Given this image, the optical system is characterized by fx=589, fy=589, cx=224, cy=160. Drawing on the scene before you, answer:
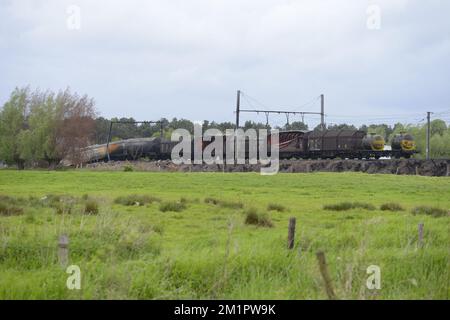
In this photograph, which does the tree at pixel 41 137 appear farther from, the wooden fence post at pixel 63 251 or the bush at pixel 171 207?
the wooden fence post at pixel 63 251

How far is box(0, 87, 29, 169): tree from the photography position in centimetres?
7169

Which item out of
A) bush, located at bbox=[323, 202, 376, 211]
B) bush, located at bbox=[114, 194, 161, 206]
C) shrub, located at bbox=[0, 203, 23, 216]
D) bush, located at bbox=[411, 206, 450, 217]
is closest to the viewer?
shrub, located at bbox=[0, 203, 23, 216]

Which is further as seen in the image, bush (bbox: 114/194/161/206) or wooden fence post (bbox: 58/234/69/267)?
bush (bbox: 114/194/161/206)

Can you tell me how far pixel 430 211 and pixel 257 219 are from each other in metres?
7.16

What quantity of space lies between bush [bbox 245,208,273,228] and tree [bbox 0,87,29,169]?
56853 mm

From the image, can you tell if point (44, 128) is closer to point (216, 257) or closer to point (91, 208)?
point (91, 208)

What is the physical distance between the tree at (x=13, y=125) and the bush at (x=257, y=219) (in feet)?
187

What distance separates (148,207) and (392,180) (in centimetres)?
2354

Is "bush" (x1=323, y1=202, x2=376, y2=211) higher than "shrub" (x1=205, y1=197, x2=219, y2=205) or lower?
lower

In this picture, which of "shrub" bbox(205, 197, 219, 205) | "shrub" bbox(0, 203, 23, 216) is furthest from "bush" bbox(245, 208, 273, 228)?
"shrub" bbox(0, 203, 23, 216)

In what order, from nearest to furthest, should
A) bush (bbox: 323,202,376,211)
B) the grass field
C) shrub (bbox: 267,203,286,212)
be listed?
the grass field → shrub (bbox: 267,203,286,212) → bush (bbox: 323,202,376,211)

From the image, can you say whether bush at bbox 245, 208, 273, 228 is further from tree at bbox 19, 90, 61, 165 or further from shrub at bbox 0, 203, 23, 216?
tree at bbox 19, 90, 61, 165

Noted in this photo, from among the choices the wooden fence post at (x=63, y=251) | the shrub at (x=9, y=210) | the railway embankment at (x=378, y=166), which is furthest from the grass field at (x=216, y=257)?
the railway embankment at (x=378, y=166)
